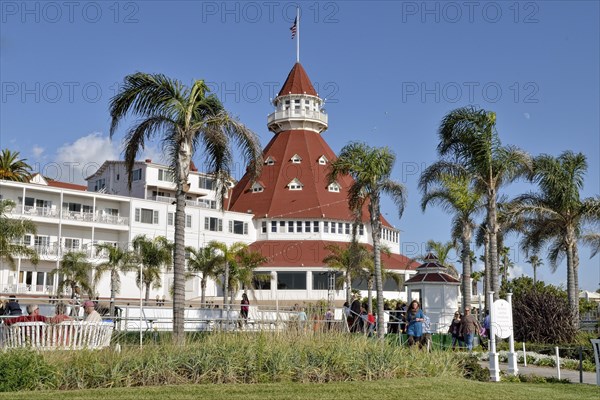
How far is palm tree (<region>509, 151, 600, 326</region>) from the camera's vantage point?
31.2m

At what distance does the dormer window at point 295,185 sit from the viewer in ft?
235

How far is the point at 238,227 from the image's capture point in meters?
67.9

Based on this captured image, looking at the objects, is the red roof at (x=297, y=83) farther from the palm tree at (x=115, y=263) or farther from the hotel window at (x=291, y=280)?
the palm tree at (x=115, y=263)

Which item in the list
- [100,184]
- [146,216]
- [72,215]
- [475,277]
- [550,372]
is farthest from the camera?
[475,277]

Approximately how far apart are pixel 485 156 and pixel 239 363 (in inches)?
784

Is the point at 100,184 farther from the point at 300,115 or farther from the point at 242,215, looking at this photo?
the point at 300,115

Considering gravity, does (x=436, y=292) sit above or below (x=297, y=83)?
below

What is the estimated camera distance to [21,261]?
52.7 metres

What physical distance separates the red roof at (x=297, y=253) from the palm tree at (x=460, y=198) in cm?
2621

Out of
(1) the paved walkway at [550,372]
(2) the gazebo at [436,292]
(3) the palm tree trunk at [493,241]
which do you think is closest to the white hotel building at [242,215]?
(2) the gazebo at [436,292]

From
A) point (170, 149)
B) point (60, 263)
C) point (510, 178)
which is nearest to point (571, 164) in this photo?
point (510, 178)

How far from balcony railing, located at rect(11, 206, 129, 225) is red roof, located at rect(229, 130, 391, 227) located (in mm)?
15349

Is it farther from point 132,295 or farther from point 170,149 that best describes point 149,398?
point 132,295

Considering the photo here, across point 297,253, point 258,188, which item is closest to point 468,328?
point 297,253
